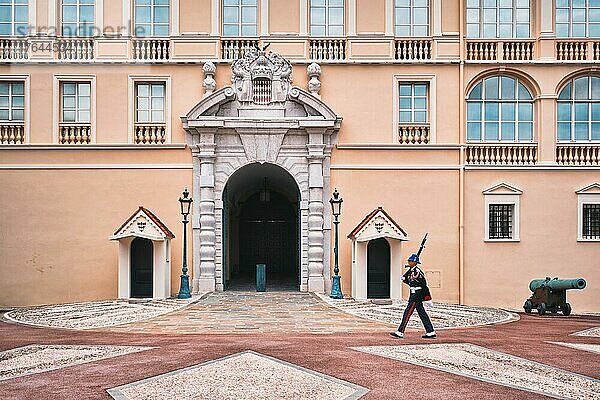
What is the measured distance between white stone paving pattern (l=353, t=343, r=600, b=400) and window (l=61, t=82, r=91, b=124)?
15374 millimetres

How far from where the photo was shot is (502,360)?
11258 mm

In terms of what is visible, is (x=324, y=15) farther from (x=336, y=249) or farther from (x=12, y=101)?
(x=12, y=101)

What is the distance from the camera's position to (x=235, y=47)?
24422 mm

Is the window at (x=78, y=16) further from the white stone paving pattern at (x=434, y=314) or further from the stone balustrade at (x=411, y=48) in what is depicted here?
the white stone paving pattern at (x=434, y=314)

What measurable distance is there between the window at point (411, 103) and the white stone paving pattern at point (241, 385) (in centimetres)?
1538

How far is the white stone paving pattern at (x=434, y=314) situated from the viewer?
16.9m

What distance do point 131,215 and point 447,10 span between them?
1210cm

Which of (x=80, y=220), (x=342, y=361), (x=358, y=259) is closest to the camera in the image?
(x=342, y=361)

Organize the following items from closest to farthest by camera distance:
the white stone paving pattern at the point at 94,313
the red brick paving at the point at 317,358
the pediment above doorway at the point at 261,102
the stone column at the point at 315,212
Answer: the red brick paving at the point at 317,358
the white stone paving pattern at the point at 94,313
the pediment above doorway at the point at 261,102
the stone column at the point at 315,212

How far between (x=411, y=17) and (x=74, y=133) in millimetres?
11517

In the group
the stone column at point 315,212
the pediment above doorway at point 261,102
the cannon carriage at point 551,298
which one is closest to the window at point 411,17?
the pediment above doorway at point 261,102

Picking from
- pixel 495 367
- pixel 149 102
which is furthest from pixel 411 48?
pixel 495 367

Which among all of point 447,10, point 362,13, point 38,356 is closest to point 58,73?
point 362,13

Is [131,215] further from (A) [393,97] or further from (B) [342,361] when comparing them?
(B) [342,361]
